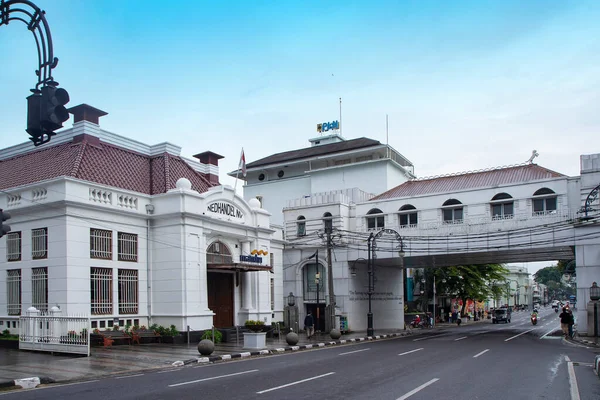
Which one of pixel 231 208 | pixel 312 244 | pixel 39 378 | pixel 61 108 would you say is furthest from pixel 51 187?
pixel 312 244

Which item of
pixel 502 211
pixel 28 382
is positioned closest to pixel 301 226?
pixel 502 211

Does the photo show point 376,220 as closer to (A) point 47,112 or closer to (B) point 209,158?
(B) point 209,158

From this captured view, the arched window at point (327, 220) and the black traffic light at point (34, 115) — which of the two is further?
the arched window at point (327, 220)

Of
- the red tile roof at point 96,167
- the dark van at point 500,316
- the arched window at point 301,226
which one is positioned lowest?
the dark van at point 500,316

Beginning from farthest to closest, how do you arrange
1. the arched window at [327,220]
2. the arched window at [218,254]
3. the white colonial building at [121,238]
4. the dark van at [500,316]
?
the dark van at [500,316] < the arched window at [327,220] < the arched window at [218,254] < the white colonial building at [121,238]

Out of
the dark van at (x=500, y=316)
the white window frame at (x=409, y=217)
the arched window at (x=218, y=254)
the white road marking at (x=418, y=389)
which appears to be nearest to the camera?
the white road marking at (x=418, y=389)

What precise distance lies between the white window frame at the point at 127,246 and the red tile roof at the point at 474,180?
62.8 ft

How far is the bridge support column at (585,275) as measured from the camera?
31.3m

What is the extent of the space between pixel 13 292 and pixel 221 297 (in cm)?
1042

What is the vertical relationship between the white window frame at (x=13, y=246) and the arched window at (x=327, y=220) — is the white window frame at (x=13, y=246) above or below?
below

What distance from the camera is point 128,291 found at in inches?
1032

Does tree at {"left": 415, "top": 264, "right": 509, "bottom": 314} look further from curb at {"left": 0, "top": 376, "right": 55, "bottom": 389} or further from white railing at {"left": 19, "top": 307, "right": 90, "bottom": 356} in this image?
curb at {"left": 0, "top": 376, "right": 55, "bottom": 389}

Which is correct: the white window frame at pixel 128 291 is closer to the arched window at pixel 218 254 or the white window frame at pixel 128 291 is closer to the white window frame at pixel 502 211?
the arched window at pixel 218 254

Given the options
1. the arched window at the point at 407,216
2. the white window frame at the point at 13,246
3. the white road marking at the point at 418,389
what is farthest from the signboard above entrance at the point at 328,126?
the white road marking at the point at 418,389
